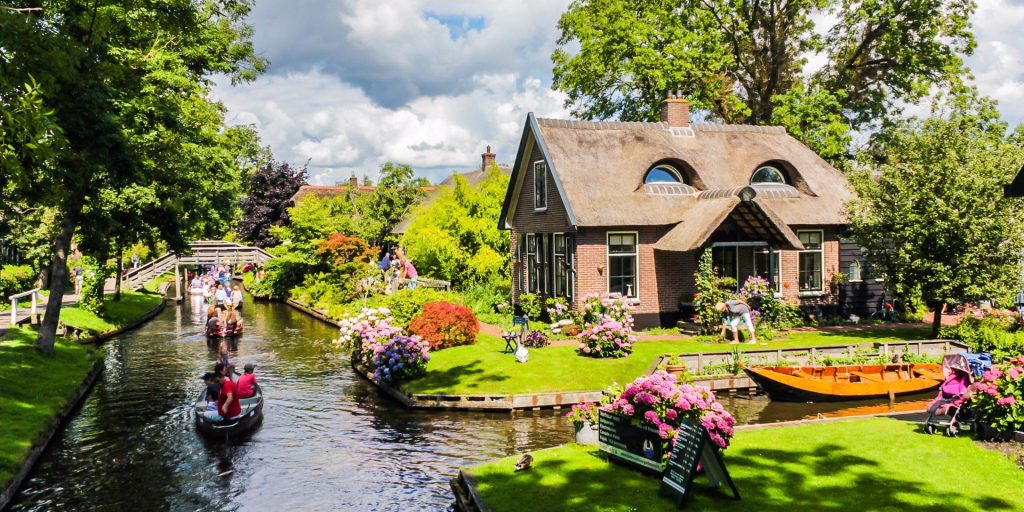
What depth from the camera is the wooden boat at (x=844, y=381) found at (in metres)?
19.1

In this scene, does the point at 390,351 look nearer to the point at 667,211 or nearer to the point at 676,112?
the point at 667,211

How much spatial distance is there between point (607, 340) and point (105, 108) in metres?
15.3

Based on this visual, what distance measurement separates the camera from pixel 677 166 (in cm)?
2981

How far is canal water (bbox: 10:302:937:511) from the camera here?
523 inches

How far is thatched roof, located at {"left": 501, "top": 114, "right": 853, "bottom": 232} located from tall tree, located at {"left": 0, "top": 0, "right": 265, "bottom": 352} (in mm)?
13299

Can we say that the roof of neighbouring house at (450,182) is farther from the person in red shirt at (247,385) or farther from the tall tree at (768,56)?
the person in red shirt at (247,385)

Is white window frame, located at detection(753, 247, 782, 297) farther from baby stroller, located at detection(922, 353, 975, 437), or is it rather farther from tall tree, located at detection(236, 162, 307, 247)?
tall tree, located at detection(236, 162, 307, 247)

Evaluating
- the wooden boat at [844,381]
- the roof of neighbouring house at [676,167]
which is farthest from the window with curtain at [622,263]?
the wooden boat at [844,381]

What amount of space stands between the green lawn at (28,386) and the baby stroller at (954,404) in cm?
1647

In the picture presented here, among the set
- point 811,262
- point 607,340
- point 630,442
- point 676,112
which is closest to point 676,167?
point 676,112

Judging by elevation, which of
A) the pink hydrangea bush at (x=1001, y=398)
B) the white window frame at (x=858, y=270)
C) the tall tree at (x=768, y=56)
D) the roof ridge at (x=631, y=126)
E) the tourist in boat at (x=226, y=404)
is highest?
the tall tree at (x=768, y=56)

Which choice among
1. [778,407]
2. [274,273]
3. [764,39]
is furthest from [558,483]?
[274,273]

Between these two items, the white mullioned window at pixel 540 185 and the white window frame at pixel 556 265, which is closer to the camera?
the white window frame at pixel 556 265

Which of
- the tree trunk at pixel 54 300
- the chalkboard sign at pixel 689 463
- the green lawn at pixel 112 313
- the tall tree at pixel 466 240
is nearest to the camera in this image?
the chalkboard sign at pixel 689 463
